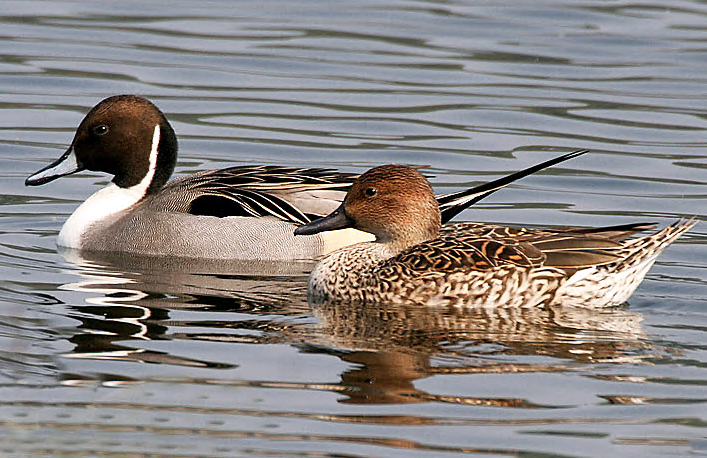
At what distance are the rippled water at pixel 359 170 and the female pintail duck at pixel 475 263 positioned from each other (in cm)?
15

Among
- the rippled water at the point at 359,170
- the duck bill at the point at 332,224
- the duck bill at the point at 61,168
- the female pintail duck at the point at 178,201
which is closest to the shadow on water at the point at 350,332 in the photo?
the rippled water at the point at 359,170

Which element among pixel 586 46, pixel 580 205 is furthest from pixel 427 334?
pixel 586 46

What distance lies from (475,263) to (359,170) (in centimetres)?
388

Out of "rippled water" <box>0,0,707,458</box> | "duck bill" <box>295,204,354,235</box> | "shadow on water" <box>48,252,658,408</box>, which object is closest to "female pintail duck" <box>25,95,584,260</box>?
"rippled water" <box>0,0,707,458</box>

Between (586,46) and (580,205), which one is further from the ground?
(586,46)

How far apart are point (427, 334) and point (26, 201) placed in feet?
15.2

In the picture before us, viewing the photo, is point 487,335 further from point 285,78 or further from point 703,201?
point 285,78

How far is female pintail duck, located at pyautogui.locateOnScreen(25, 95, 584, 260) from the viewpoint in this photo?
10641 millimetres

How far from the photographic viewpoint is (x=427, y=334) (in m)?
8.36

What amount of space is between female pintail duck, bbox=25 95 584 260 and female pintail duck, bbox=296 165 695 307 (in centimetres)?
127

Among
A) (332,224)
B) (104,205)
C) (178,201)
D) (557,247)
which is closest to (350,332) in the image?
(332,224)

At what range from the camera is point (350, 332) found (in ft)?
27.5

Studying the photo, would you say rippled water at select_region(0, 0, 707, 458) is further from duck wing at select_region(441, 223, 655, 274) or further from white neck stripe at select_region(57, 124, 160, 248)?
duck wing at select_region(441, 223, 655, 274)

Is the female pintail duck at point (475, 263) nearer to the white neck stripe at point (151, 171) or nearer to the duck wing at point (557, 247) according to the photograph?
the duck wing at point (557, 247)
